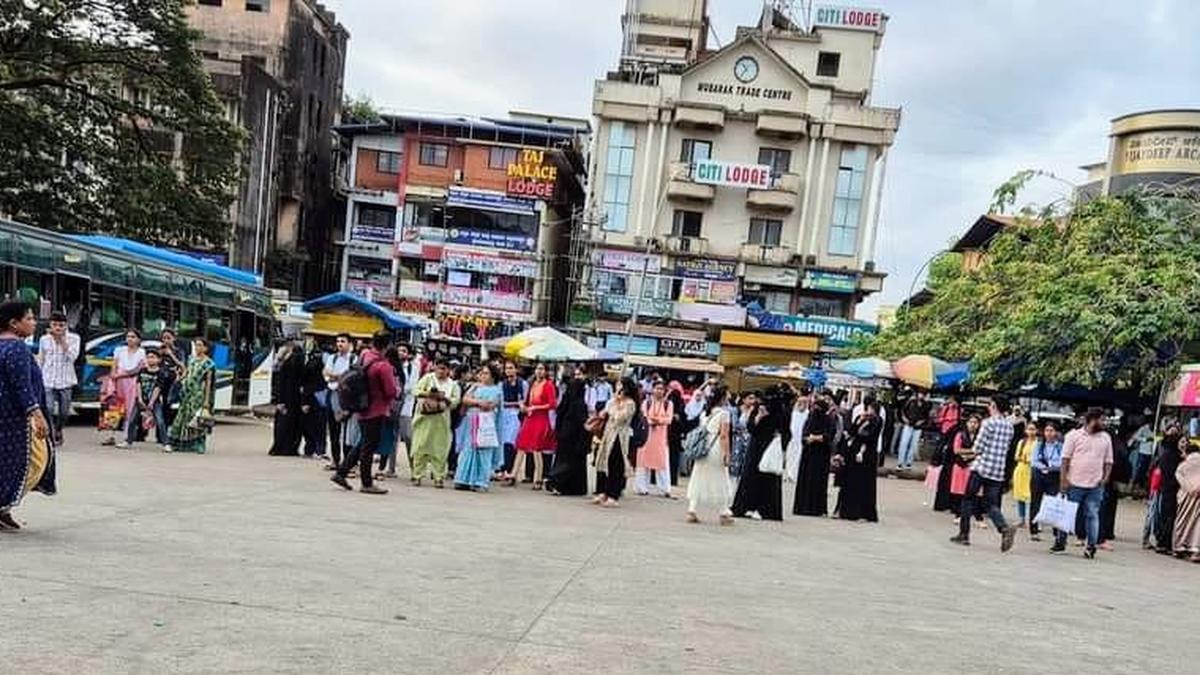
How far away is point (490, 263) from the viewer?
49031 mm

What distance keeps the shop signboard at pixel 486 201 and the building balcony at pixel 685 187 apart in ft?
20.9

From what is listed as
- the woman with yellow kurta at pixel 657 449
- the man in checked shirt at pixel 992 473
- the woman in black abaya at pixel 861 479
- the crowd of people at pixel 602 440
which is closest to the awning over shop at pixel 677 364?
the crowd of people at pixel 602 440

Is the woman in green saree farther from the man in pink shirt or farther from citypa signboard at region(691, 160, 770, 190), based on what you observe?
citypa signboard at region(691, 160, 770, 190)

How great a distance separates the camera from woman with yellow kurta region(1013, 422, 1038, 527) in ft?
50.4

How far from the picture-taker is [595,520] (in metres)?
11.6

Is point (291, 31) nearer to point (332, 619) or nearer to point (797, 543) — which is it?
point (797, 543)

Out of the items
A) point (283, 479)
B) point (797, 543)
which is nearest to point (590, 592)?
point (797, 543)

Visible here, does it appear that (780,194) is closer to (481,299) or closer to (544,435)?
(481,299)

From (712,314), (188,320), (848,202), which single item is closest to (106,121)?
(188,320)

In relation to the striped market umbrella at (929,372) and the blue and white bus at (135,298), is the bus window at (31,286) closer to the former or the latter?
the blue and white bus at (135,298)

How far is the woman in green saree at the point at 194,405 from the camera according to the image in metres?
14.6

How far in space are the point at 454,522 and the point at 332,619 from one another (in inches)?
173

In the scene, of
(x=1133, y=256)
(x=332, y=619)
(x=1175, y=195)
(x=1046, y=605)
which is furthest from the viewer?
(x=1175, y=195)

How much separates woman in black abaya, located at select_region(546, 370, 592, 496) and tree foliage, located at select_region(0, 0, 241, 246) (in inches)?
708
